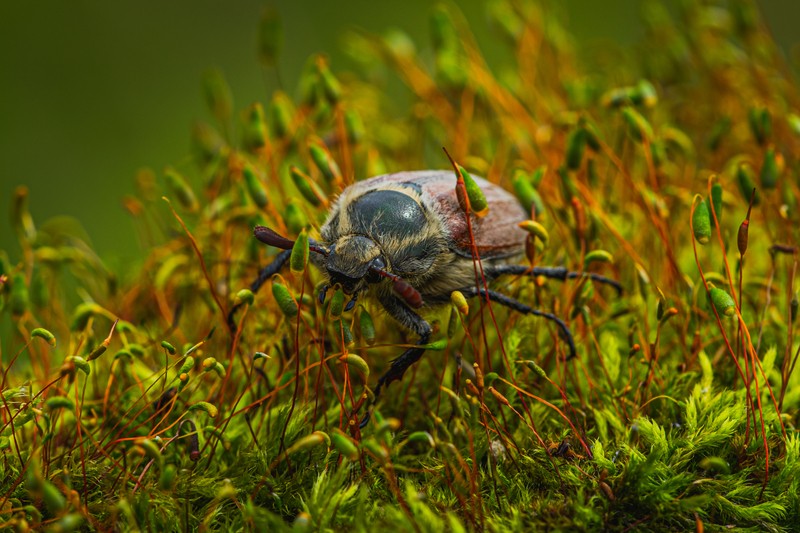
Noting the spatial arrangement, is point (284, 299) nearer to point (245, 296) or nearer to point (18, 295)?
point (245, 296)

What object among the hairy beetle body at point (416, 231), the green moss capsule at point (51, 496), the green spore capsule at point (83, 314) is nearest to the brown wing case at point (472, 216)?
the hairy beetle body at point (416, 231)

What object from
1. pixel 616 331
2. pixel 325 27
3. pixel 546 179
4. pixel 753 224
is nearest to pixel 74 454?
pixel 616 331

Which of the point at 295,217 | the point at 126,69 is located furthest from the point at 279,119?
the point at 126,69

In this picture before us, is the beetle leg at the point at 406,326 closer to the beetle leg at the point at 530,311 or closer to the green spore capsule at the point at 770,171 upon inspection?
the beetle leg at the point at 530,311

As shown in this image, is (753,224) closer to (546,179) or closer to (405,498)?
(546,179)

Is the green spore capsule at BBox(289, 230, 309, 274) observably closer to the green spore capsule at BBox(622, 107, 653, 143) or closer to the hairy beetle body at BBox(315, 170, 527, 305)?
the hairy beetle body at BBox(315, 170, 527, 305)

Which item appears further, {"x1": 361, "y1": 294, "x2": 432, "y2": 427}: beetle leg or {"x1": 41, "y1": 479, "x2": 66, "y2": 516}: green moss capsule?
{"x1": 361, "y1": 294, "x2": 432, "y2": 427}: beetle leg

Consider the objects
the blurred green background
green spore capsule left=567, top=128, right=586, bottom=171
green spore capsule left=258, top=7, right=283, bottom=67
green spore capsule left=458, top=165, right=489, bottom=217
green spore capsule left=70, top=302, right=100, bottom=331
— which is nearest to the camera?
green spore capsule left=458, top=165, right=489, bottom=217

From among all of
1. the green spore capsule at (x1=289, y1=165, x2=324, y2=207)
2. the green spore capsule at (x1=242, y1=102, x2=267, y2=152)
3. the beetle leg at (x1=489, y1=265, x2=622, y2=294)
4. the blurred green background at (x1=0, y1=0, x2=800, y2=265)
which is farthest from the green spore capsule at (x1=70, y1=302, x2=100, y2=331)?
the blurred green background at (x1=0, y1=0, x2=800, y2=265)
